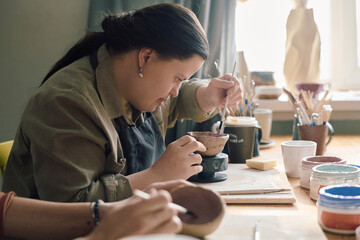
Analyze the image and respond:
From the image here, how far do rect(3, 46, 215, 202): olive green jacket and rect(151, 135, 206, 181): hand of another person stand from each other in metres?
0.11

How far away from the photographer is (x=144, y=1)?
7.48 ft

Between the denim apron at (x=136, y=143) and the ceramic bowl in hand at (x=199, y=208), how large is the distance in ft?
1.70

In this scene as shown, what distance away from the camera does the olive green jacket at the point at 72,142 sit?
1.04m

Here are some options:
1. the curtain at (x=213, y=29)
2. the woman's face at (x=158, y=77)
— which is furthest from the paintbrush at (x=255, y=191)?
the curtain at (x=213, y=29)

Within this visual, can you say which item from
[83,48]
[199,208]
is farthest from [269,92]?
[199,208]

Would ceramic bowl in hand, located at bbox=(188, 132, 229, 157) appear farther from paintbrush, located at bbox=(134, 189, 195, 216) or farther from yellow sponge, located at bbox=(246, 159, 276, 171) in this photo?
paintbrush, located at bbox=(134, 189, 195, 216)

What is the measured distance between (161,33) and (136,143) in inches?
13.5

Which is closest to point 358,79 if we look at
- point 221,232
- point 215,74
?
point 215,74

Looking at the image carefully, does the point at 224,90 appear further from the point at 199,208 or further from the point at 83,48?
the point at 199,208

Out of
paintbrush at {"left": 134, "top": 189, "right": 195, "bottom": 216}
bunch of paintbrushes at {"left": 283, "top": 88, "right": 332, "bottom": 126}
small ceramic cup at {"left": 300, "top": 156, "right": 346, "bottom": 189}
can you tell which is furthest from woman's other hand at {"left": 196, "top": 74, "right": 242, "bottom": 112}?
paintbrush at {"left": 134, "top": 189, "right": 195, "bottom": 216}

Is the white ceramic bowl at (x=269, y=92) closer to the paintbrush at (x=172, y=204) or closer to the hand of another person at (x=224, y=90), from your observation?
the hand of another person at (x=224, y=90)

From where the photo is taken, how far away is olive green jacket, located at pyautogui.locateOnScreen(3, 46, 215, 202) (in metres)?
1.04

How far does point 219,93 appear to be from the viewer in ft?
5.46

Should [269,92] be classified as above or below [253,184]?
above
